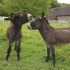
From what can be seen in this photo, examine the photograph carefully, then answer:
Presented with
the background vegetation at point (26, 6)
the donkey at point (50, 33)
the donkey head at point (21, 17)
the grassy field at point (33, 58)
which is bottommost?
the background vegetation at point (26, 6)

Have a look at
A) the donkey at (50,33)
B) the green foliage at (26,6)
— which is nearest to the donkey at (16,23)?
the donkey at (50,33)

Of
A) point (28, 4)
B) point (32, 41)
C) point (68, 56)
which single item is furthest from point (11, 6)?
point (68, 56)

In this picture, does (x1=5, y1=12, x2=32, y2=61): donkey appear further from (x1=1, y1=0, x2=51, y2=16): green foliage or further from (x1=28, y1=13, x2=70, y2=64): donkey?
(x1=1, y1=0, x2=51, y2=16): green foliage

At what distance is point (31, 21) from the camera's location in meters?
11.0

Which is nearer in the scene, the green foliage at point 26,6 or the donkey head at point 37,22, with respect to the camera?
the donkey head at point 37,22

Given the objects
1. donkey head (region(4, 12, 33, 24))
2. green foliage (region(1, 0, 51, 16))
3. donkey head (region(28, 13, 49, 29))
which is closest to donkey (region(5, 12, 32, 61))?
donkey head (region(4, 12, 33, 24))

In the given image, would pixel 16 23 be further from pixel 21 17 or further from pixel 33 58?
pixel 33 58

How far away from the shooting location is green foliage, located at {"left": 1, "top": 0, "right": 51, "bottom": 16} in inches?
2554

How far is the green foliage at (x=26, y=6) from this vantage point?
6488 centimetres

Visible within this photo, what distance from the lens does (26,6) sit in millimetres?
64875

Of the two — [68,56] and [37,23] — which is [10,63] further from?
[68,56]

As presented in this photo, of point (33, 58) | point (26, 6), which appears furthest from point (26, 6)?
point (33, 58)

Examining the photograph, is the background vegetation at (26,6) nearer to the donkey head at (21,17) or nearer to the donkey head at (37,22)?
the donkey head at (21,17)

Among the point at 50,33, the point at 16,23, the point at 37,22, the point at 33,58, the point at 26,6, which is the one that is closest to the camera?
the point at 37,22
